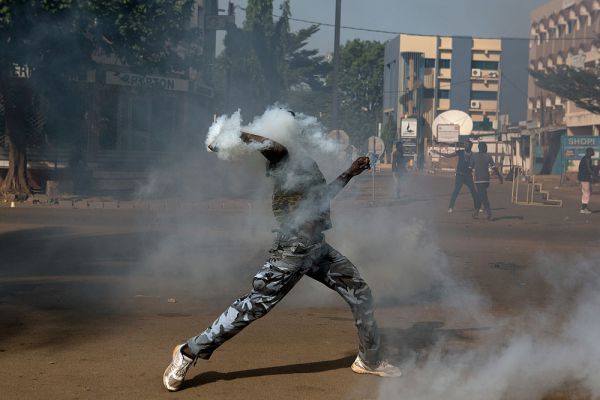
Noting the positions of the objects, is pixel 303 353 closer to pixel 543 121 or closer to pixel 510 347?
pixel 510 347

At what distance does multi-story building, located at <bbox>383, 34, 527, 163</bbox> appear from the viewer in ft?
217

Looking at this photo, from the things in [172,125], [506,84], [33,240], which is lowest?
[33,240]

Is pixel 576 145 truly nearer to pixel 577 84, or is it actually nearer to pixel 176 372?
pixel 577 84

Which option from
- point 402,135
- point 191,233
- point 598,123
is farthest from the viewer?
point 402,135

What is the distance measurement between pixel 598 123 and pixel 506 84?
2984 centimetres

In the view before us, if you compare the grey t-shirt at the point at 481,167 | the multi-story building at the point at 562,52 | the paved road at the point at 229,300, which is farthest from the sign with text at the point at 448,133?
the paved road at the point at 229,300

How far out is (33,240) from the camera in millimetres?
10930

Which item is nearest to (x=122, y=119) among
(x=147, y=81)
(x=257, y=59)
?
(x=147, y=81)

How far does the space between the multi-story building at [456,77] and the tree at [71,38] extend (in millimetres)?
50328

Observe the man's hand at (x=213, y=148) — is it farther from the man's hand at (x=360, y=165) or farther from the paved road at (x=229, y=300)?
the paved road at (x=229, y=300)

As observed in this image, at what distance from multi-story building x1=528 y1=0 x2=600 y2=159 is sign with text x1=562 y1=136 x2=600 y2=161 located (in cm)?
344

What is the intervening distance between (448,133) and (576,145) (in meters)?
18.1

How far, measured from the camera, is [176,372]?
4352mm

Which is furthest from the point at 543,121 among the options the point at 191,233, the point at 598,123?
the point at 191,233
